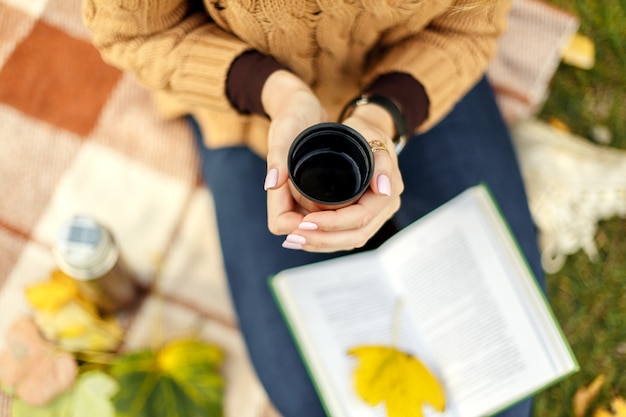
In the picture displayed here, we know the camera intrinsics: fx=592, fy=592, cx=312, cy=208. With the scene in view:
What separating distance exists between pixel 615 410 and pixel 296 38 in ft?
3.08

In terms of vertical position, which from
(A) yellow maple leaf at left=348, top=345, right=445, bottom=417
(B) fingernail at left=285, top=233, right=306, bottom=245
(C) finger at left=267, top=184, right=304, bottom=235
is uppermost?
(C) finger at left=267, top=184, right=304, bottom=235

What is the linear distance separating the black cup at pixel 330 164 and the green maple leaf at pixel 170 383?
501 mm

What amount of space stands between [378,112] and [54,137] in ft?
2.31

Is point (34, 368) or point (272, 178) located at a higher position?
point (272, 178)

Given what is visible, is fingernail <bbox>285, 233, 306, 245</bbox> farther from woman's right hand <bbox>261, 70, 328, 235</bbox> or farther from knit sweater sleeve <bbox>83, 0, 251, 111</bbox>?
knit sweater sleeve <bbox>83, 0, 251, 111</bbox>

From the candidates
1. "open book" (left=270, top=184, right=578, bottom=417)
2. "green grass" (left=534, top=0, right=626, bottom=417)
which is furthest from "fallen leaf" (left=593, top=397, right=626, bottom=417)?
"open book" (left=270, top=184, right=578, bottom=417)

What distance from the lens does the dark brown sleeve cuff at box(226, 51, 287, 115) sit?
0.83 m

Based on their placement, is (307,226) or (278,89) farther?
(278,89)

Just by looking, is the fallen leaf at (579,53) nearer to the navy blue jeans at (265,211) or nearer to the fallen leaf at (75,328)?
the navy blue jeans at (265,211)

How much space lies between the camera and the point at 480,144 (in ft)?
3.33

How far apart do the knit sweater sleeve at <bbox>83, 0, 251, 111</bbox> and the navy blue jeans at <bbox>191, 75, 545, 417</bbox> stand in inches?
7.3

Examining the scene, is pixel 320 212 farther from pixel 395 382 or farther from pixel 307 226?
pixel 395 382

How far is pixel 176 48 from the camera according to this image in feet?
2.72

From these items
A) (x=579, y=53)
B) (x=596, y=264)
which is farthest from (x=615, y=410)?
(x=579, y=53)
